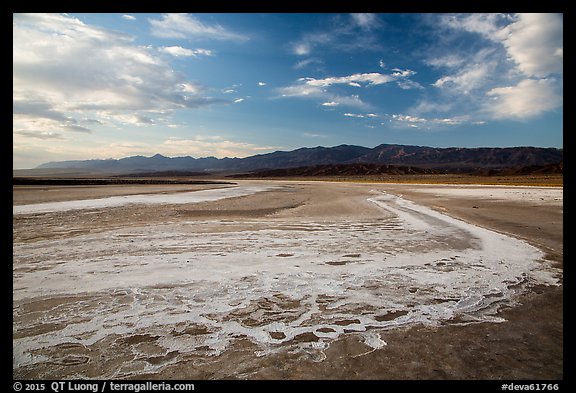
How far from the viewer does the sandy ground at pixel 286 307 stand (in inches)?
133

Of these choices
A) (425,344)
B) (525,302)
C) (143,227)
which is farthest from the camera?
(143,227)

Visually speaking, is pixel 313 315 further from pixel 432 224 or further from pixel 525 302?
pixel 432 224

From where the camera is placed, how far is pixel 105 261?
7.46 meters

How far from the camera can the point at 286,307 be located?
496cm

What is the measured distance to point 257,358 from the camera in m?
3.48

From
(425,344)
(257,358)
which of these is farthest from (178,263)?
(425,344)

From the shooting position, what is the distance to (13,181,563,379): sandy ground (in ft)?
11.0

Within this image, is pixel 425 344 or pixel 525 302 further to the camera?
pixel 525 302
